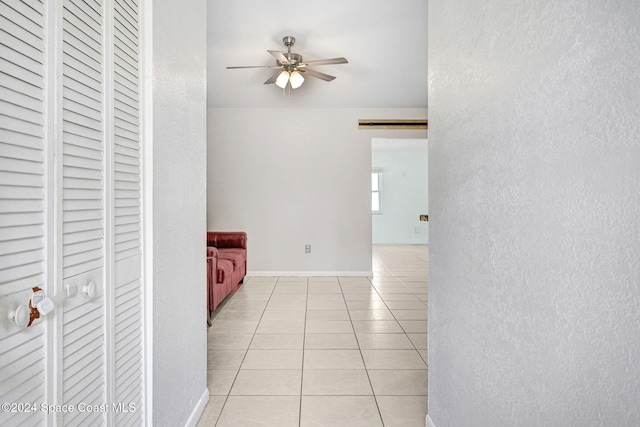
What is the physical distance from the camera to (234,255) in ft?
13.6

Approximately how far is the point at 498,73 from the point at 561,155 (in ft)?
1.23

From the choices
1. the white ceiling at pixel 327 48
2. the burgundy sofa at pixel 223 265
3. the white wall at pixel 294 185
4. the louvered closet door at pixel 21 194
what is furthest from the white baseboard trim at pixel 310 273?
the louvered closet door at pixel 21 194

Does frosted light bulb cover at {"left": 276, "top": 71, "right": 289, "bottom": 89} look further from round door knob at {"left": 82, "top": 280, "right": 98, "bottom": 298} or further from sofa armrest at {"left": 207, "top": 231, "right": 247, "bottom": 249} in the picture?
round door knob at {"left": 82, "top": 280, "right": 98, "bottom": 298}

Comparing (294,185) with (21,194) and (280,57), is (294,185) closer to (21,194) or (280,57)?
(280,57)

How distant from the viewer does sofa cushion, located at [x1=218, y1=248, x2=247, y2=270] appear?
398cm

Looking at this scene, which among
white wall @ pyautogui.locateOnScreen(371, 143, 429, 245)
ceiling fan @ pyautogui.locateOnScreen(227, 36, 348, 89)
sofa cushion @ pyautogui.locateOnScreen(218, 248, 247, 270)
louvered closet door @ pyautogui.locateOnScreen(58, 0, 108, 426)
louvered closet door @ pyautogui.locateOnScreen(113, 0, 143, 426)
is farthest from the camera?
white wall @ pyautogui.locateOnScreen(371, 143, 429, 245)

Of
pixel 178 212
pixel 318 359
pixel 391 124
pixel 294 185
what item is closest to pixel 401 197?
pixel 391 124

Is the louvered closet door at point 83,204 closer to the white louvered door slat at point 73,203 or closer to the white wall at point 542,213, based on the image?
the white louvered door slat at point 73,203

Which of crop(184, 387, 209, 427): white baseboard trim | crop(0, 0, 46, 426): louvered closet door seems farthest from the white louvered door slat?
crop(184, 387, 209, 427): white baseboard trim

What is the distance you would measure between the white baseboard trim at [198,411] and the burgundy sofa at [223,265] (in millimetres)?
1350

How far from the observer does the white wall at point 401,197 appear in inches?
369

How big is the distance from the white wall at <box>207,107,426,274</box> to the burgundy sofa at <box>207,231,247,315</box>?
555mm

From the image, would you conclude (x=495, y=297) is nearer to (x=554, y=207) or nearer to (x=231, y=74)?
(x=554, y=207)

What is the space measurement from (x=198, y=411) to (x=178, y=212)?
3.27 ft
